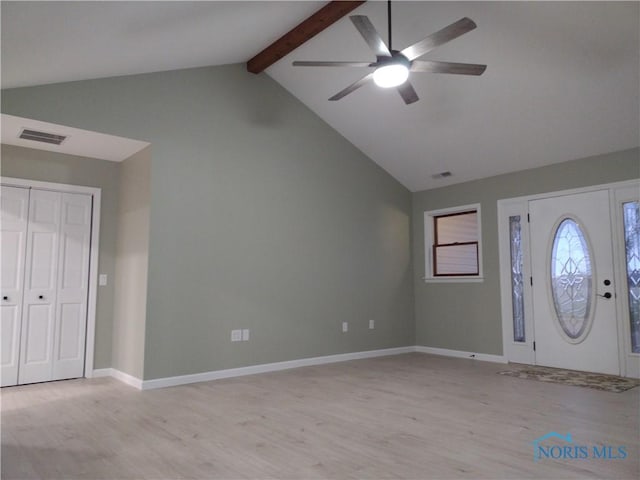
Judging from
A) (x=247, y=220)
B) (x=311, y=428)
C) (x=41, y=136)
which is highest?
(x=41, y=136)

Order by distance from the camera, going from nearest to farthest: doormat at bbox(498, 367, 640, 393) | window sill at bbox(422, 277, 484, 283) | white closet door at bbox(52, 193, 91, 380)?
doormat at bbox(498, 367, 640, 393), white closet door at bbox(52, 193, 91, 380), window sill at bbox(422, 277, 484, 283)

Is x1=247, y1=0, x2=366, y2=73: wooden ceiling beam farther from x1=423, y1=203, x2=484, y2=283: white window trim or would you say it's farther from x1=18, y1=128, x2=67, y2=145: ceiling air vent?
x1=423, y1=203, x2=484, y2=283: white window trim

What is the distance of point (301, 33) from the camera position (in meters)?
4.73

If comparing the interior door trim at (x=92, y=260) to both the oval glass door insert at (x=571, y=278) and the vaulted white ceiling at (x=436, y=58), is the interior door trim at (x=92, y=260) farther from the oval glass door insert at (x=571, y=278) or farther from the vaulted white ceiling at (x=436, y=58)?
the oval glass door insert at (x=571, y=278)

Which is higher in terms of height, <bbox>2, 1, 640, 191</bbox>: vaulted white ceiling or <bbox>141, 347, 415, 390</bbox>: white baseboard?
<bbox>2, 1, 640, 191</bbox>: vaulted white ceiling

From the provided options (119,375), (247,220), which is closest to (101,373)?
(119,375)

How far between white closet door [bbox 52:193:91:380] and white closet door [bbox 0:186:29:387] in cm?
36

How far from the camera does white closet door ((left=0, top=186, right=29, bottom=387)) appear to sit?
464cm

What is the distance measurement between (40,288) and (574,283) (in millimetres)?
A: 6177

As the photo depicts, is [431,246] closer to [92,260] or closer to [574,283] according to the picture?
Answer: [574,283]

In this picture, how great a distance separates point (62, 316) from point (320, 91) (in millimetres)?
4095

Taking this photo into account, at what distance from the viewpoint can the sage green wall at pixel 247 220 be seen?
15.4 feet

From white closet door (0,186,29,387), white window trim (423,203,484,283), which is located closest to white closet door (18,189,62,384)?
white closet door (0,186,29,387)

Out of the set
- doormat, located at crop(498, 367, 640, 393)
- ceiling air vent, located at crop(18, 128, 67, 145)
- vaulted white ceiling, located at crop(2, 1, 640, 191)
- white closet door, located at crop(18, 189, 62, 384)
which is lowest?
doormat, located at crop(498, 367, 640, 393)
